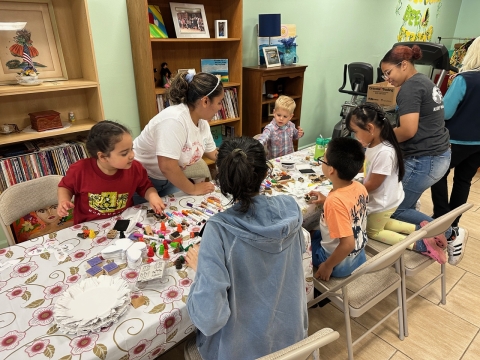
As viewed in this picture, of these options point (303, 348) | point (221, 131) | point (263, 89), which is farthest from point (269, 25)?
point (303, 348)

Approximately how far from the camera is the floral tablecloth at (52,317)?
85 centimetres

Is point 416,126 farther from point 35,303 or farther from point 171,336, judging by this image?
point 35,303

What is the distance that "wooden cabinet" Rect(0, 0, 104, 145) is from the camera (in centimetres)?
209

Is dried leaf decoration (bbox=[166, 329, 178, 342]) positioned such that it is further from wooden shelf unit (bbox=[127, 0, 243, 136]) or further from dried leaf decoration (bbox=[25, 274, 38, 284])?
wooden shelf unit (bbox=[127, 0, 243, 136])

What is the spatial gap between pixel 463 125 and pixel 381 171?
100 centimetres

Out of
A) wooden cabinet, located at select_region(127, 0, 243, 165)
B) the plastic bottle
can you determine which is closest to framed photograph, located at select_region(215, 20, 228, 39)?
wooden cabinet, located at select_region(127, 0, 243, 165)

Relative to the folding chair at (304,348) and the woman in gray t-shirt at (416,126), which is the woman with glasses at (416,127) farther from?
the folding chair at (304,348)

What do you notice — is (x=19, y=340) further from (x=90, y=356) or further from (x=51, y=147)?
(x=51, y=147)

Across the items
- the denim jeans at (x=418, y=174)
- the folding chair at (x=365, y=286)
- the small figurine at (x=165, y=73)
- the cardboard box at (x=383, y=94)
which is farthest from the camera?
the cardboard box at (x=383, y=94)

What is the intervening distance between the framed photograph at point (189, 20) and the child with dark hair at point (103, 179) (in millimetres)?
1509

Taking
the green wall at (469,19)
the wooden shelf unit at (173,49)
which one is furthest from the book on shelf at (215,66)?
the green wall at (469,19)

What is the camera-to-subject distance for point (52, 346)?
0.84 m

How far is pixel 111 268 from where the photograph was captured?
3.70 feet

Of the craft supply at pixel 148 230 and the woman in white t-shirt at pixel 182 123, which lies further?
the woman in white t-shirt at pixel 182 123
